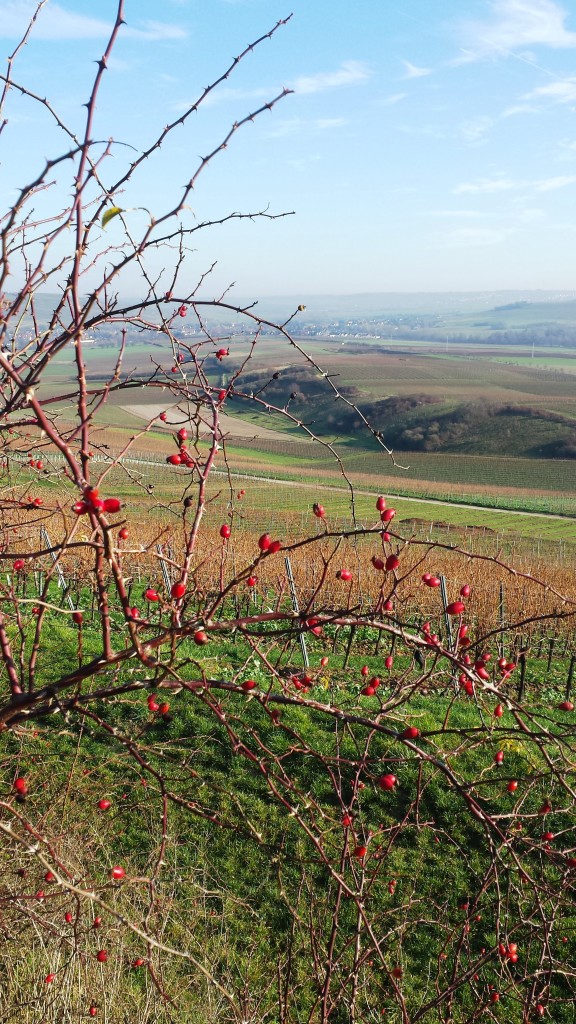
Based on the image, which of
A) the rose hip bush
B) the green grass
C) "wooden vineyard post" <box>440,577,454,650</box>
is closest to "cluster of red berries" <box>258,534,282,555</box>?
the rose hip bush

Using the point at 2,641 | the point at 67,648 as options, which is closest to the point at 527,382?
the point at 67,648

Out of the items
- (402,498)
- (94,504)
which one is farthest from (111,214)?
(402,498)

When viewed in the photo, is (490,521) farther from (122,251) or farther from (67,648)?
(122,251)

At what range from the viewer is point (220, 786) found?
6430 mm

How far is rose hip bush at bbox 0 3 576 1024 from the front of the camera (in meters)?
1.68

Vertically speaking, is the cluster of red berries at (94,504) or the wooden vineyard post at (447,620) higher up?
the cluster of red berries at (94,504)

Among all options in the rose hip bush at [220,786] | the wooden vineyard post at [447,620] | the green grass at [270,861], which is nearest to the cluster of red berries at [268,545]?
the rose hip bush at [220,786]

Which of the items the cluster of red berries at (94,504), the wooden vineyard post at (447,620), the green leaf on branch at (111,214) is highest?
the green leaf on branch at (111,214)

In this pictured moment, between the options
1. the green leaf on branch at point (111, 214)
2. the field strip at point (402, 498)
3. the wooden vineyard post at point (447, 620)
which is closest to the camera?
the green leaf on branch at point (111, 214)

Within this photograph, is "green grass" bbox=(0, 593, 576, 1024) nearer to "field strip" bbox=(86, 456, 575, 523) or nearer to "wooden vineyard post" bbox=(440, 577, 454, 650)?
"wooden vineyard post" bbox=(440, 577, 454, 650)

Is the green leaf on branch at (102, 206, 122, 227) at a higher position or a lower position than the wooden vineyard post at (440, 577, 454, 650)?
higher

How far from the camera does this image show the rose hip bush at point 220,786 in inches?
66.2

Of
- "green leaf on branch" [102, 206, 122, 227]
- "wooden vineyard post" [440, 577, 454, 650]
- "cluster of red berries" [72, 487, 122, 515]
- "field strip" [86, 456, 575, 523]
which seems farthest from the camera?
"field strip" [86, 456, 575, 523]

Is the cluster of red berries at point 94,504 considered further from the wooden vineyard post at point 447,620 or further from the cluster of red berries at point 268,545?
the wooden vineyard post at point 447,620
